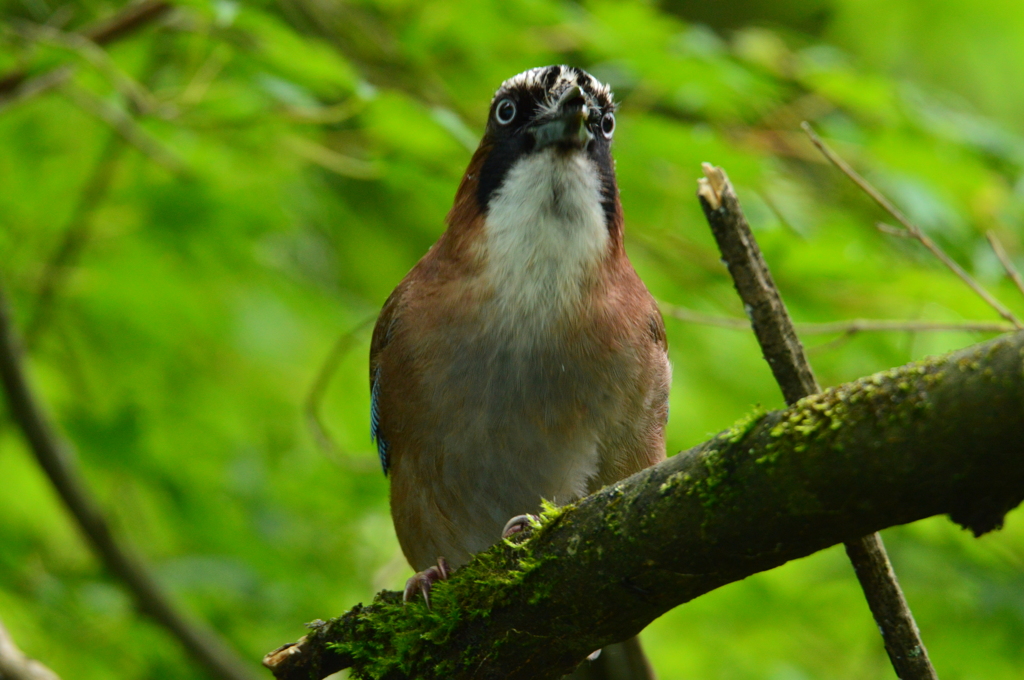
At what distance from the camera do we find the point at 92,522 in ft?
15.3

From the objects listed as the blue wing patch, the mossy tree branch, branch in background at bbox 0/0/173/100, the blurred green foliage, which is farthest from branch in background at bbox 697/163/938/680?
branch in background at bbox 0/0/173/100

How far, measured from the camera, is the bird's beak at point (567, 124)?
3299mm

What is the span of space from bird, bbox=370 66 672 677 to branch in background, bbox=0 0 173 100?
1581 millimetres

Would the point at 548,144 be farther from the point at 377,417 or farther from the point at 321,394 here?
the point at 321,394

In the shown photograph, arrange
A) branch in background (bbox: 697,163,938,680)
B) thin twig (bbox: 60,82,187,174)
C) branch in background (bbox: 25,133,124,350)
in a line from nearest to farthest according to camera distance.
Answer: branch in background (bbox: 697,163,938,680)
thin twig (bbox: 60,82,187,174)
branch in background (bbox: 25,133,124,350)

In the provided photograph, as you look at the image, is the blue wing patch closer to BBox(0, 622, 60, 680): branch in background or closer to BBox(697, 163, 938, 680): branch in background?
BBox(0, 622, 60, 680): branch in background

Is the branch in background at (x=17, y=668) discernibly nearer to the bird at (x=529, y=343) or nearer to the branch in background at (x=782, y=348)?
the bird at (x=529, y=343)

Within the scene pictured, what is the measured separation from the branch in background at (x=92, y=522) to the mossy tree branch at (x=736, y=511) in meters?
2.29

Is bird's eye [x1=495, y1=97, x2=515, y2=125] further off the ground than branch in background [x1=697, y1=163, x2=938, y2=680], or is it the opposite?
bird's eye [x1=495, y1=97, x2=515, y2=125]

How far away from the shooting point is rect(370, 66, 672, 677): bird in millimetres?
3371

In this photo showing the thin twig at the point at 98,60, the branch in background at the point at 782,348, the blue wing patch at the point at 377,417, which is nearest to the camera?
the branch in background at the point at 782,348

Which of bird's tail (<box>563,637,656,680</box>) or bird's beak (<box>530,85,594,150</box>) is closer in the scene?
bird's beak (<box>530,85,594,150</box>)

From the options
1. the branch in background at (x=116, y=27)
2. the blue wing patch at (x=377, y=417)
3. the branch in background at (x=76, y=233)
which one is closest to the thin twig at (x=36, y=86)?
the branch in background at (x=116, y=27)

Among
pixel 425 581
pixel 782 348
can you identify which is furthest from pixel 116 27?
pixel 782 348
